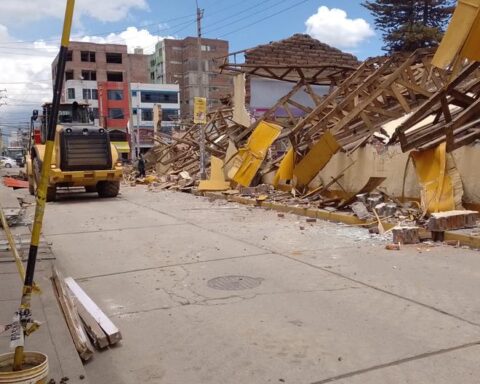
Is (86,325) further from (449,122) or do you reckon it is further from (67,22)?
(449,122)

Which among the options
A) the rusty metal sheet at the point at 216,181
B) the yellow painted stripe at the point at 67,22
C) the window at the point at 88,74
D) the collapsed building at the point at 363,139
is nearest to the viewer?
the yellow painted stripe at the point at 67,22

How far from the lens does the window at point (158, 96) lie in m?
87.4

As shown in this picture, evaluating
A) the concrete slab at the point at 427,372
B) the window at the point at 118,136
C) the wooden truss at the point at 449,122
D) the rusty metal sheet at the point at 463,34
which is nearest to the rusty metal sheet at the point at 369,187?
the wooden truss at the point at 449,122

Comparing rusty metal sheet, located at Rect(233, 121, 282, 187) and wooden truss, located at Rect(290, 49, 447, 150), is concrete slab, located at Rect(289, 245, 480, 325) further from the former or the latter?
rusty metal sheet, located at Rect(233, 121, 282, 187)

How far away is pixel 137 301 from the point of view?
5988 millimetres

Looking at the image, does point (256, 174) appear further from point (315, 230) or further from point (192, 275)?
point (192, 275)

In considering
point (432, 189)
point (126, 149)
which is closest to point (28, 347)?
point (432, 189)

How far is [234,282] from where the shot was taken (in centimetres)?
674

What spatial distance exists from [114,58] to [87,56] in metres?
5.66

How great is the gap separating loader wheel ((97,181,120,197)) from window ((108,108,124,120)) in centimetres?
7178

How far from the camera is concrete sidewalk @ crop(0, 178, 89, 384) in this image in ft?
12.4

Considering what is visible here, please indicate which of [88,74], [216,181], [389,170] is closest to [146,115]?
[88,74]

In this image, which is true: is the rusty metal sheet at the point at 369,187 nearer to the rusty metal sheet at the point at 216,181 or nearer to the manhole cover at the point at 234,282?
the manhole cover at the point at 234,282

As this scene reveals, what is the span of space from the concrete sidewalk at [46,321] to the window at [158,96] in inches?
3259
